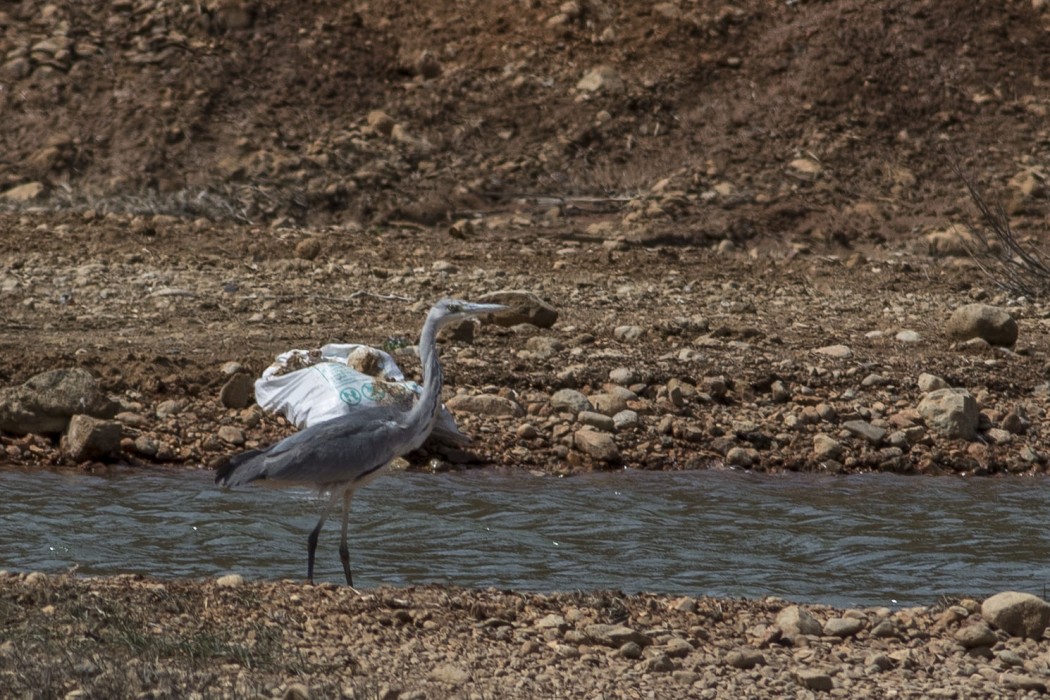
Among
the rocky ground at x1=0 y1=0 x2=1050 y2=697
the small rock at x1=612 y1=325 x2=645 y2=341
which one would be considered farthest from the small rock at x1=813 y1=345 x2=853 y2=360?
the small rock at x1=612 y1=325 x2=645 y2=341

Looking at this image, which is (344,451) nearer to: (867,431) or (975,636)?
(975,636)

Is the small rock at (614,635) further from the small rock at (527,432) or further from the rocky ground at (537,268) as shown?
the small rock at (527,432)

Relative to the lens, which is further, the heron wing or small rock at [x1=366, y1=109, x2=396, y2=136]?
small rock at [x1=366, y1=109, x2=396, y2=136]

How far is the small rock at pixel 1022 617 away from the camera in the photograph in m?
6.27

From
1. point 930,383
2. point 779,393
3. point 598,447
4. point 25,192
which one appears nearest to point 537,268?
point 779,393

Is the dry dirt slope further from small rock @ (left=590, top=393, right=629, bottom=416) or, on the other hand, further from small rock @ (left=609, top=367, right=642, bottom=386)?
small rock @ (left=590, top=393, right=629, bottom=416)

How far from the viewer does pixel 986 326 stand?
11961 mm

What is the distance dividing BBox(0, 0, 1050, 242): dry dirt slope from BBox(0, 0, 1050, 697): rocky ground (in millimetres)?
44

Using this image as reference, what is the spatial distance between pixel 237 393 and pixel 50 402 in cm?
114

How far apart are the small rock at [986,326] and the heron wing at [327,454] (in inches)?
233

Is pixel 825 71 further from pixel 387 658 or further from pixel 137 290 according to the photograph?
pixel 387 658

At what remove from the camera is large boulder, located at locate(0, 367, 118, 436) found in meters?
9.59

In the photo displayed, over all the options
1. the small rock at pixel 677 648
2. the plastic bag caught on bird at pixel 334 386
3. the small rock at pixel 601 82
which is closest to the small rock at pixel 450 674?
the small rock at pixel 677 648

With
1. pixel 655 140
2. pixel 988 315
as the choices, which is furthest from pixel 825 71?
pixel 988 315
